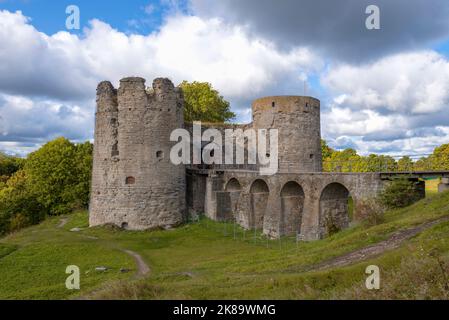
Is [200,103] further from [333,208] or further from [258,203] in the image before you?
[333,208]

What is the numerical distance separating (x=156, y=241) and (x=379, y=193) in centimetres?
1315

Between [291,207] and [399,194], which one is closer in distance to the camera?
[399,194]

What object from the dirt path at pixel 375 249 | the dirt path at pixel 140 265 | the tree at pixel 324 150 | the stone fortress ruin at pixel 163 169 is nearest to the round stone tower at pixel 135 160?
the stone fortress ruin at pixel 163 169

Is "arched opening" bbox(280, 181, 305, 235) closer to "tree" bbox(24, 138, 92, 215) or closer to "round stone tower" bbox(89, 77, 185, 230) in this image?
"round stone tower" bbox(89, 77, 185, 230)

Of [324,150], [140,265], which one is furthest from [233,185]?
[324,150]

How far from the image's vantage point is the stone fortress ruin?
24.9 meters

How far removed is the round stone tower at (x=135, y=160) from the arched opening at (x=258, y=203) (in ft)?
18.0

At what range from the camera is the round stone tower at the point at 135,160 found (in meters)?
25.0

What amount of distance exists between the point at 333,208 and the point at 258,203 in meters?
6.05

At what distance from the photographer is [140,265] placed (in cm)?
1667

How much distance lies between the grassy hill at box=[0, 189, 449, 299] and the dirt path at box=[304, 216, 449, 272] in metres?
0.10

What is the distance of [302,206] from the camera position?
2247 centimetres

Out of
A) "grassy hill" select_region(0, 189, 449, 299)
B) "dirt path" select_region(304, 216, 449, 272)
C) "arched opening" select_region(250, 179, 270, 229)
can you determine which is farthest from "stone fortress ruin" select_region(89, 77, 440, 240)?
"dirt path" select_region(304, 216, 449, 272)
